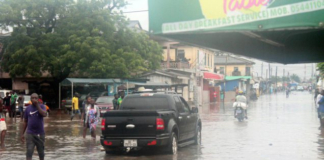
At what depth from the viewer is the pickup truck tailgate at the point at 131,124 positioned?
1311 centimetres

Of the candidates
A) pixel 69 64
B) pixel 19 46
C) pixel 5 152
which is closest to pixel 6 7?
pixel 19 46

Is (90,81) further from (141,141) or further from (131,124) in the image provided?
(141,141)

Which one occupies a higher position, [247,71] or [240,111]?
[247,71]

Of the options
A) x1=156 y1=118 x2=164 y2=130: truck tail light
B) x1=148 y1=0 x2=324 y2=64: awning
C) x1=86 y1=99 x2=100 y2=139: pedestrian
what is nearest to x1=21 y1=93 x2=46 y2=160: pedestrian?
x1=156 y1=118 x2=164 y2=130: truck tail light

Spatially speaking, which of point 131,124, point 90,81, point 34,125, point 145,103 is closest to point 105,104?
point 90,81

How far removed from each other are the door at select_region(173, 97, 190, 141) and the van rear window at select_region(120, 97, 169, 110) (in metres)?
0.47

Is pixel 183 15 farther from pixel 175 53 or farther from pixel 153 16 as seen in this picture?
pixel 175 53

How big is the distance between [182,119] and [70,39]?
2785 cm

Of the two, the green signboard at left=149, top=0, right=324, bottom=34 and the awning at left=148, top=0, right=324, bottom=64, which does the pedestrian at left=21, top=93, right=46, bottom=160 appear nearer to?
the awning at left=148, top=0, right=324, bottom=64

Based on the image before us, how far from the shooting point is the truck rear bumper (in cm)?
1301

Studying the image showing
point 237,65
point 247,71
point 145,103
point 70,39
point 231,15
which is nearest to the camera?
point 231,15

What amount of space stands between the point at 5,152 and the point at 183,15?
39.5 ft

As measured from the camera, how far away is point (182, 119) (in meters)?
14.5

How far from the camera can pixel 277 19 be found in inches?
147
